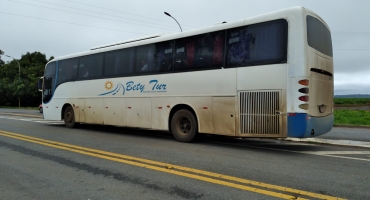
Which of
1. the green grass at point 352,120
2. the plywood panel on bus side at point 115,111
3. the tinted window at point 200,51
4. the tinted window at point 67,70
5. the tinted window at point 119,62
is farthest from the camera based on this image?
the green grass at point 352,120

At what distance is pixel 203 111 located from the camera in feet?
27.9

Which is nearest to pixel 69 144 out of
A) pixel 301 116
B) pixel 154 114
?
pixel 154 114

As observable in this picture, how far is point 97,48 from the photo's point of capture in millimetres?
12180

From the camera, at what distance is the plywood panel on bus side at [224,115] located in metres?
7.85

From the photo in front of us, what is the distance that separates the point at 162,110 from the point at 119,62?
9.22 feet

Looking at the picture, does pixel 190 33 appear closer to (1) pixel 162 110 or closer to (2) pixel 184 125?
(1) pixel 162 110

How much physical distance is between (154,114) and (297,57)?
4.85 m

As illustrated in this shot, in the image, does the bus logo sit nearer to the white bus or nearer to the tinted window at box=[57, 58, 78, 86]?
the white bus

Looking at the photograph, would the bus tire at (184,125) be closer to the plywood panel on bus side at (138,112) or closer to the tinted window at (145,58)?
the plywood panel on bus side at (138,112)

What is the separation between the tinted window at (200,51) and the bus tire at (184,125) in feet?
4.61

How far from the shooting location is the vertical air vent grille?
23.1 feet

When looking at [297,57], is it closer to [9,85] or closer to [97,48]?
[97,48]

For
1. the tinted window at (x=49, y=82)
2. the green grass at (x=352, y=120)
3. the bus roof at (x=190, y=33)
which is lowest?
the green grass at (x=352, y=120)

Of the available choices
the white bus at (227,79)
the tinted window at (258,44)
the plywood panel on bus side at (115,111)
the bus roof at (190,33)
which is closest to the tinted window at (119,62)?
the white bus at (227,79)
